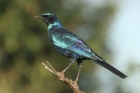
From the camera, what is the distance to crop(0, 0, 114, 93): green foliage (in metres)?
18.0

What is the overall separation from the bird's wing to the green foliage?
1108 cm

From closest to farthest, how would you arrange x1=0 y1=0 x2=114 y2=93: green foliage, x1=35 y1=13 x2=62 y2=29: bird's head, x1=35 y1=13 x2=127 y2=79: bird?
1. x1=35 y1=13 x2=127 y2=79: bird
2. x1=35 y1=13 x2=62 y2=29: bird's head
3. x1=0 y1=0 x2=114 y2=93: green foliage

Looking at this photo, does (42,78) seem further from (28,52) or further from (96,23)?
(96,23)

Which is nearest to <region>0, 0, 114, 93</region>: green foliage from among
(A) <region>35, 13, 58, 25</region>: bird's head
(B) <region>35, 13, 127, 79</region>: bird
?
(A) <region>35, 13, 58, 25</region>: bird's head

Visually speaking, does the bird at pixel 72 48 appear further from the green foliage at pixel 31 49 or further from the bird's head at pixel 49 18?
the green foliage at pixel 31 49

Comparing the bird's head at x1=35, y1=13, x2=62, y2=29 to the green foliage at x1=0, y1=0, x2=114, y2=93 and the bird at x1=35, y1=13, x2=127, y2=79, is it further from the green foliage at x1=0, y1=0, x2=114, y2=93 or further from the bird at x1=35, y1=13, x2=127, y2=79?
the green foliage at x1=0, y1=0, x2=114, y2=93

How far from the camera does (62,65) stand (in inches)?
715

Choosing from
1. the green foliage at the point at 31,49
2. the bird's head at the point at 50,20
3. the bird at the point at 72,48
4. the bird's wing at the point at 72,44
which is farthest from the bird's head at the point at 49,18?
the green foliage at the point at 31,49

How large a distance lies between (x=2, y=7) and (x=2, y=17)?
43 cm

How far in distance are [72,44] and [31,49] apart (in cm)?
1191

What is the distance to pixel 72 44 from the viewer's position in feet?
21.5

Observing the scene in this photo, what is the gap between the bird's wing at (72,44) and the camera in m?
6.43

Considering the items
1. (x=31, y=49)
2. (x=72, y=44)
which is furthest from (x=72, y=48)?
(x=31, y=49)

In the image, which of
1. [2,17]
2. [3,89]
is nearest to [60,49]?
[3,89]
